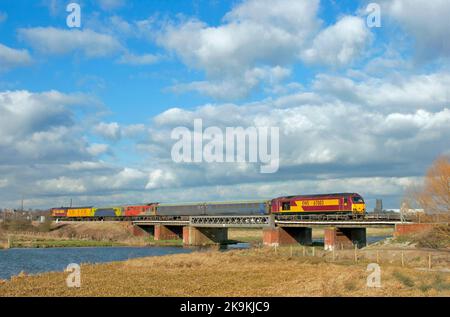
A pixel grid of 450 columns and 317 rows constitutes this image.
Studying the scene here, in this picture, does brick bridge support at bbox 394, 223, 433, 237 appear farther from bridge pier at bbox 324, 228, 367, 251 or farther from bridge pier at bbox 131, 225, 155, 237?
bridge pier at bbox 131, 225, 155, 237

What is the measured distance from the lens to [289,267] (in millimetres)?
34000

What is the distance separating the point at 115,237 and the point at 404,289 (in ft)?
273

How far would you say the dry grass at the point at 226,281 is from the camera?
22.3m

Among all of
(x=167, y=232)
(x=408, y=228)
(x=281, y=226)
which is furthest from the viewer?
(x=167, y=232)

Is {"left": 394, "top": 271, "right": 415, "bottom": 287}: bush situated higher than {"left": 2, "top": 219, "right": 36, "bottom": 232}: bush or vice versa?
{"left": 394, "top": 271, "right": 415, "bottom": 287}: bush

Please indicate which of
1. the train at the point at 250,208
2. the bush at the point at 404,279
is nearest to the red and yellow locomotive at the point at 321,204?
the train at the point at 250,208

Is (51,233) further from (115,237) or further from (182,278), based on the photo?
(182,278)

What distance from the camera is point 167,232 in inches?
3848

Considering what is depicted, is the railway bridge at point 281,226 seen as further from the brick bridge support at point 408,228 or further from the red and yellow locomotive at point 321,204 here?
the red and yellow locomotive at point 321,204

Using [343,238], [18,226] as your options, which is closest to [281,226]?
[343,238]

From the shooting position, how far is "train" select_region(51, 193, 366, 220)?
2721 inches

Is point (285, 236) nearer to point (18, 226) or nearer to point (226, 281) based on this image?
point (226, 281)

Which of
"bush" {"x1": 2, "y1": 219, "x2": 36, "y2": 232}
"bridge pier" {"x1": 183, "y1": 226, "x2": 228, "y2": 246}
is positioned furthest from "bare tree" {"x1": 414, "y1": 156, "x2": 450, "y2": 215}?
"bush" {"x1": 2, "y1": 219, "x2": 36, "y2": 232}

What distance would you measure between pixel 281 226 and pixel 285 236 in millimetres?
2029
